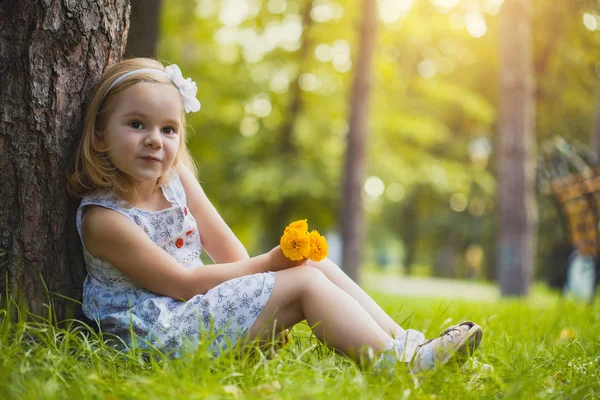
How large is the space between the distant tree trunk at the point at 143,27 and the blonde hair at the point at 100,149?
2518 millimetres

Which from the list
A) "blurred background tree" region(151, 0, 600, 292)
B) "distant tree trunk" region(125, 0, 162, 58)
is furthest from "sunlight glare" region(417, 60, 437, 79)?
"distant tree trunk" region(125, 0, 162, 58)

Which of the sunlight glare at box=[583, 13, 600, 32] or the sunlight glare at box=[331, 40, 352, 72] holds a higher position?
the sunlight glare at box=[583, 13, 600, 32]

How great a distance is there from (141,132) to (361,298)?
1.03 metres

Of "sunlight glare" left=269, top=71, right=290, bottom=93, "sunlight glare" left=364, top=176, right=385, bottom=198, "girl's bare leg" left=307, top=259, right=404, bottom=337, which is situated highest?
"sunlight glare" left=269, top=71, right=290, bottom=93

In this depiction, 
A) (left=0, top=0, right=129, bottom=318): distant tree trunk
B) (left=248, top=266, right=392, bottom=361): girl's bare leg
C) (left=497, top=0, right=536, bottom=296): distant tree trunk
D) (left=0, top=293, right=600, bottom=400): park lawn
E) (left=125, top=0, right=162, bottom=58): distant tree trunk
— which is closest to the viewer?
(left=0, top=293, right=600, bottom=400): park lawn

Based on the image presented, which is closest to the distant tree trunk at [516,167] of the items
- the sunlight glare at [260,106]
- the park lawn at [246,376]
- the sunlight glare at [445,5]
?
the sunlight glare at [445,5]

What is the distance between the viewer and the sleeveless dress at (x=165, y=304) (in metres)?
2.12

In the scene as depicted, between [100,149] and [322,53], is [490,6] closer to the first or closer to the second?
[322,53]

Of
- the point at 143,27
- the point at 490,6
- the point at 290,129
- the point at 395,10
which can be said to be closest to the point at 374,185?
the point at 290,129

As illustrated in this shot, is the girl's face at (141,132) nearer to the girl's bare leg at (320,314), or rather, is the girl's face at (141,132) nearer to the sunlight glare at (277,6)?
the girl's bare leg at (320,314)

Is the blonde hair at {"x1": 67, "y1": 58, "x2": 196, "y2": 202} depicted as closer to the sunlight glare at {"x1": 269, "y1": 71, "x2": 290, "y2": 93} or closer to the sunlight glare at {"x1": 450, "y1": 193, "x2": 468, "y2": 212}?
the sunlight glare at {"x1": 269, "y1": 71, "x2": 290, "y2": 93}

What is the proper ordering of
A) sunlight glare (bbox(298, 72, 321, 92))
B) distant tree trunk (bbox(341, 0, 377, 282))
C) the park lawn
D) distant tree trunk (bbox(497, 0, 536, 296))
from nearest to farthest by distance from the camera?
1. the park lawn
2. distant tree trunk (bbox(497, 0, 536, 296))
3. distant tree trunk (bbox(341, 0, 377, 282))
4. sunlight glare (bbox(298, 72, 321, 92))

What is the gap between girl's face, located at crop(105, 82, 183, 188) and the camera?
2236 millimetres

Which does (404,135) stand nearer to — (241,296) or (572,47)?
(572,47)
